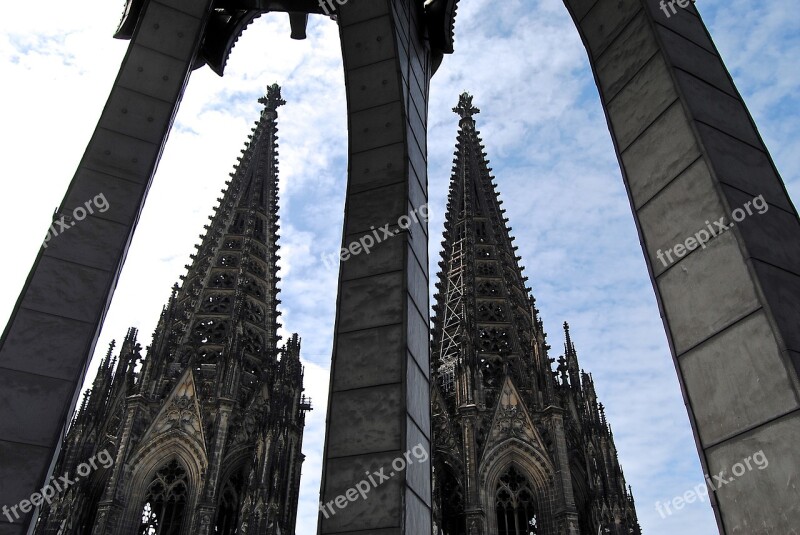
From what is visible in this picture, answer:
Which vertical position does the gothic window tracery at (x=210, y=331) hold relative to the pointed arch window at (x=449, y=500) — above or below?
above

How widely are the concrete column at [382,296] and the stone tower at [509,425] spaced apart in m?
19.8

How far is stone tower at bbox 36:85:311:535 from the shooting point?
28.1 m

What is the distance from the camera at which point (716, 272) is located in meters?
6.46

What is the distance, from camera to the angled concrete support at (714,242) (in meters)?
5.65

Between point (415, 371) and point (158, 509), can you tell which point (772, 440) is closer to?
point (415, 371)

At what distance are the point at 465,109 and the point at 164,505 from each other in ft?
103

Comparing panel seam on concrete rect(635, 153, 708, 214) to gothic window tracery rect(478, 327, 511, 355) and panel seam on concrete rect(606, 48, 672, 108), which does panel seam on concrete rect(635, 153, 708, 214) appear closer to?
panel seam on concrete rect(606, 48, 672, 108)

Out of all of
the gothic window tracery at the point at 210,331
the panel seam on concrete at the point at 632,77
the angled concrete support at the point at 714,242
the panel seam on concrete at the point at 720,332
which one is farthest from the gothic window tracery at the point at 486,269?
the panel seam on concrete at the point at 720,332

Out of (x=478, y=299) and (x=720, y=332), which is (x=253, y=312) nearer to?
(x=478, y=299)

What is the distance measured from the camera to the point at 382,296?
9906 millimetres

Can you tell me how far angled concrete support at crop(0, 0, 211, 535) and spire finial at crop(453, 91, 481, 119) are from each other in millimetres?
38859

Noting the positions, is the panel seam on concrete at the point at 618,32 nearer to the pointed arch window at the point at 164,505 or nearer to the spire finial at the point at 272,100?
the pointed arch window at the point at 164,505

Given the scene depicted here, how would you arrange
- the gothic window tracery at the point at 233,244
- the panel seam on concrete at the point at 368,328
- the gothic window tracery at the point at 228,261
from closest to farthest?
the panel seam on concrete at the point at 368,328 → the gothic window tracery at the point at 228,261 → the gothic window tracery at the point at 233,244

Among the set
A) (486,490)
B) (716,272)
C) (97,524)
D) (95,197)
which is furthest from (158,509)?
(716,272)
